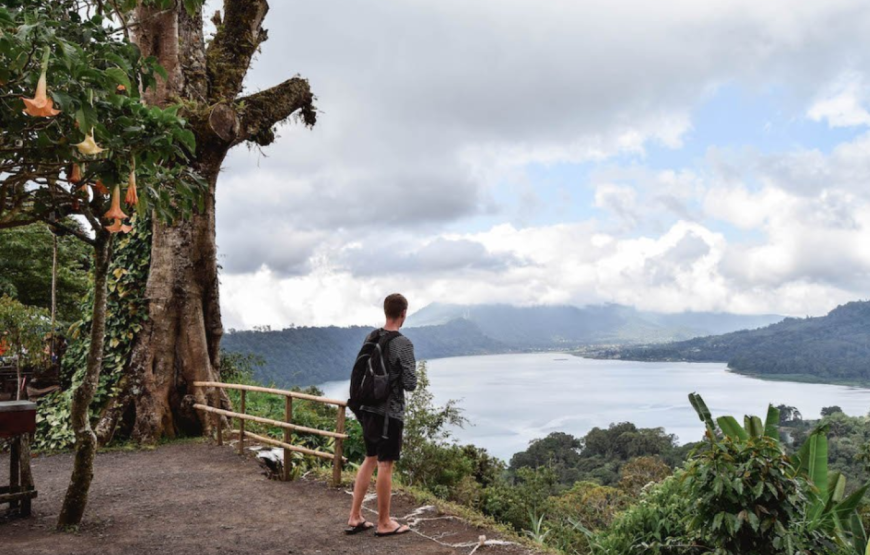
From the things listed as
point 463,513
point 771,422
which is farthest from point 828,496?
point 463,513

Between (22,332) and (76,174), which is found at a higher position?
(76,174)

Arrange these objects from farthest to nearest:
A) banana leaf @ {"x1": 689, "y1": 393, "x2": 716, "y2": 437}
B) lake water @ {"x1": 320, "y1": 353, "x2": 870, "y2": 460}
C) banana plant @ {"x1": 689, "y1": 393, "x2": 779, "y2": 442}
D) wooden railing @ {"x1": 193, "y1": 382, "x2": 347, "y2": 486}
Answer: lake water @ {"x1": 320, "y1": 353, "x2": 870, "y2": 460}
wooden railing @ {"x1": 193, "y1": 382, "x2": 347, "y2": 486}
banana leaf @ {"x1": 689, "y1": 393, "x2": 716, "y2": 437}
banana plant @ {"x1": 689, "y1": 393, "x2": 779, "y2": 442}

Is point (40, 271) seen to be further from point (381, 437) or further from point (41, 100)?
point (41, 100)

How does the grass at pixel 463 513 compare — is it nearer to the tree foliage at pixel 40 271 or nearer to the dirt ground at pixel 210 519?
the dirt ground at pixel 210 519

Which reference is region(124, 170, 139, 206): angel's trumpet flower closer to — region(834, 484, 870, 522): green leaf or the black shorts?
the black shorts

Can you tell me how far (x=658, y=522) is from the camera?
15.7 feet

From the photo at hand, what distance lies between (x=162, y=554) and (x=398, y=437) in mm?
1834

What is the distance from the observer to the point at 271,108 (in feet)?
31.1

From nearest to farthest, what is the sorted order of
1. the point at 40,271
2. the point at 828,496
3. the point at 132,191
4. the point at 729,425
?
the point at 132,191 → the point at 828,496 → the point at 729,425 → the point at 40,271

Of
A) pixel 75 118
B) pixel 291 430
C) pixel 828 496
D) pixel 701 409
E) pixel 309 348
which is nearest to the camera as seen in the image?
pixel 75 118

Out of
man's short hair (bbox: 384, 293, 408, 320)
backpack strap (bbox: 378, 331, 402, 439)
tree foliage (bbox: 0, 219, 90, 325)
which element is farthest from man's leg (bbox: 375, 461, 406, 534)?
tree foliage (bbox: 0, 219, 90, 325)

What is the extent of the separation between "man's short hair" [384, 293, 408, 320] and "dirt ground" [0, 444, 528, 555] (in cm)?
162

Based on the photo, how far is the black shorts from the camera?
432 cm

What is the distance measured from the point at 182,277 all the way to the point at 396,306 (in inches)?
208
